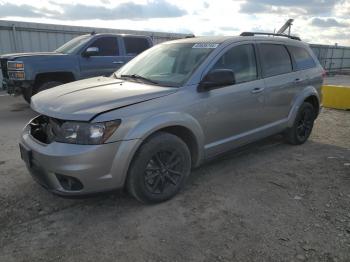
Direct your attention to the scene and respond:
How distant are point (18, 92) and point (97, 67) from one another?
6.43 ft

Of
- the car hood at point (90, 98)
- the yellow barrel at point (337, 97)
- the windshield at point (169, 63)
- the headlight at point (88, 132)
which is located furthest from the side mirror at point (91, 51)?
the yellow barrel at point (337, 97)

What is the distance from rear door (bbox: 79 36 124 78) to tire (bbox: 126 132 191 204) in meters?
5.62

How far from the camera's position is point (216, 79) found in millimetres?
3609

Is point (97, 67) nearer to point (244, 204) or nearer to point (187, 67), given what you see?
point (187, 67)

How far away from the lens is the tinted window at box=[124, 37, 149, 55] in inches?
362

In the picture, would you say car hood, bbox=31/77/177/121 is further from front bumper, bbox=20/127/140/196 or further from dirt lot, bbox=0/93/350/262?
dirt lot, bbox=0/93/350/262

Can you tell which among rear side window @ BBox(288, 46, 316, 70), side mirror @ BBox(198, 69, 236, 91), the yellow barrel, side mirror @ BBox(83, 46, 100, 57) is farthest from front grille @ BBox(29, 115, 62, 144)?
the yellow barrel

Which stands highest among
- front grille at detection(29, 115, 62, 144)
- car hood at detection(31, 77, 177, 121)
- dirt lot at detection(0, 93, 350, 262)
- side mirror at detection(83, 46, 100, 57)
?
side mirror at detection(83, 46, 100, 57)

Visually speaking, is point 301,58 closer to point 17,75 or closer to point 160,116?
point 160,116

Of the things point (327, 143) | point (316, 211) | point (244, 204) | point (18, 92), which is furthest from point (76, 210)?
point (18, 92)

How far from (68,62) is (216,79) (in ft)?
18.2

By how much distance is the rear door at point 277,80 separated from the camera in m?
4.63

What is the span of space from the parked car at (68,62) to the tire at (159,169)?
543 cm

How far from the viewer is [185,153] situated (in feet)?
11.9
